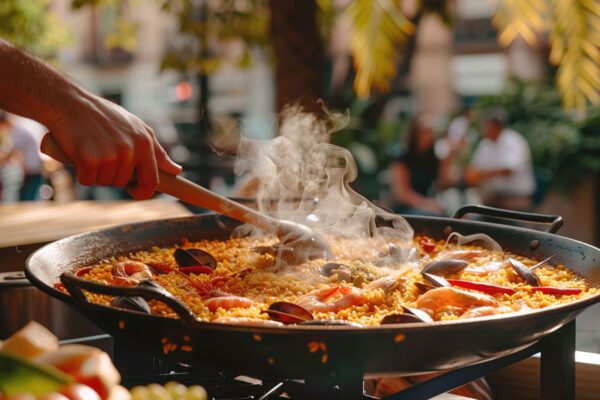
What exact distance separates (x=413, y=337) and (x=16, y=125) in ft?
30.1

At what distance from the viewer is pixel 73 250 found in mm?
2367

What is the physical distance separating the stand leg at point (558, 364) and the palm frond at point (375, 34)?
220 cm

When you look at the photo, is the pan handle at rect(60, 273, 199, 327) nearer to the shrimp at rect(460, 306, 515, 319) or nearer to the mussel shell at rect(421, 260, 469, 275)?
A: the shrimp at rect(460, 306, 515, 319)

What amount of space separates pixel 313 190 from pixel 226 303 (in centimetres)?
114

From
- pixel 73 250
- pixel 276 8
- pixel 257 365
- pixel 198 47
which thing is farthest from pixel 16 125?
pixel 257 365

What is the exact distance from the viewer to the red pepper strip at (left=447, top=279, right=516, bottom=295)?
1990 millimetres

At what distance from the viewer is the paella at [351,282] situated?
5.80ft

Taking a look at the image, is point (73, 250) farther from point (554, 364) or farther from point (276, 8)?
point (276, 8)

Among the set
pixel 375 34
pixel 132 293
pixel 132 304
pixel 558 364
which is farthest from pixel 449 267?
pixel 375 34

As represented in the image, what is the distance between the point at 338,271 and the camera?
2.19 m

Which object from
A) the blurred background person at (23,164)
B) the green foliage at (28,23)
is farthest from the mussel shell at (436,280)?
the blurred background person at (23,164)

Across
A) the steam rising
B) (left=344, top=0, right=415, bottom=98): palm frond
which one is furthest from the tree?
the steam rising

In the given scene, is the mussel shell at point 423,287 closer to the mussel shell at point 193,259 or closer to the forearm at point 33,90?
the mussel shell at point 193,259

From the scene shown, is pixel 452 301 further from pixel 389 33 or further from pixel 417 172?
pixel 417 172
